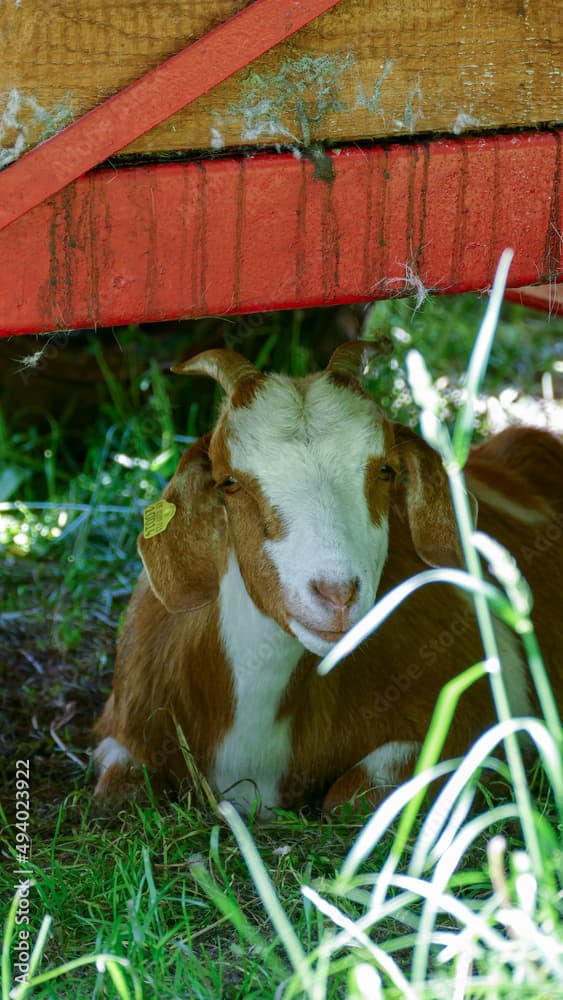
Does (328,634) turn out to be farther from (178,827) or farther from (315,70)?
(315,70)

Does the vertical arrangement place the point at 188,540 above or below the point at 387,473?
below

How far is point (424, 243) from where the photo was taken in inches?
104

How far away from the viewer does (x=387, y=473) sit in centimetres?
311

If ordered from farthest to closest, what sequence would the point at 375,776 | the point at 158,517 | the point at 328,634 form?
1. the point at 375,776
2. the point at 158,517
3. the point at 328,634

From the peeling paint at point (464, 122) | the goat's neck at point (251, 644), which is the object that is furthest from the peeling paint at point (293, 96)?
the goat's neck at point (251, 644)

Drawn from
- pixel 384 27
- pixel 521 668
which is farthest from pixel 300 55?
→ pixel 521 668

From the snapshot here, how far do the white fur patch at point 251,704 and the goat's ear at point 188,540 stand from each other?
0.06m

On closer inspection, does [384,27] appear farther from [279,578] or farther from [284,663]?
[284,663]

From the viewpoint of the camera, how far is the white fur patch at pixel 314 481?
2.72 metres

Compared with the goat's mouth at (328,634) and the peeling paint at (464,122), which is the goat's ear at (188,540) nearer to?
the goat's mouth at (328,634)

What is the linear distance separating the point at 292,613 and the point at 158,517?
0.55 m

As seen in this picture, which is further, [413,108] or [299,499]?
[299,499]

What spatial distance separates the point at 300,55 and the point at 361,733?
1678mm

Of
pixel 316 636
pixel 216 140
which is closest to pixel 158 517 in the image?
pixel 316 636
